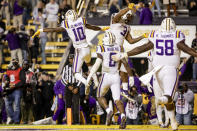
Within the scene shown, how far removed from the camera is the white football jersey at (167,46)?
591 inches

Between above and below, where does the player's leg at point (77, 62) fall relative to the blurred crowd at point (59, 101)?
above

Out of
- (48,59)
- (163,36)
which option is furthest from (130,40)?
(48,59)

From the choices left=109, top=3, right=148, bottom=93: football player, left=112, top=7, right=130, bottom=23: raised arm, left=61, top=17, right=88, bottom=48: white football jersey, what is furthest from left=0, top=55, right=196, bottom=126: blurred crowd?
left=112, top=7, right=130, bottom=23: raised arm

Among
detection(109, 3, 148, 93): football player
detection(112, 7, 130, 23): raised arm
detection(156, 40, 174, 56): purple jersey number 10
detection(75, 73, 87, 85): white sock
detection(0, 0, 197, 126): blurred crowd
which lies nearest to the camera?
detection(156, 40, 174, 56): purple jersey number 10

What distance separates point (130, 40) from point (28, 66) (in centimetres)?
539

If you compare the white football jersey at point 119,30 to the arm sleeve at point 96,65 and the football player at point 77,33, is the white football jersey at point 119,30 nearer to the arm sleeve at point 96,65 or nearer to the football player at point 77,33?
the football player at point 77,33

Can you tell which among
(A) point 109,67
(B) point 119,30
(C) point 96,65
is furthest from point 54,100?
(A) point 109,67

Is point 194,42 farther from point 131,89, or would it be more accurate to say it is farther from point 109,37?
point 109,37

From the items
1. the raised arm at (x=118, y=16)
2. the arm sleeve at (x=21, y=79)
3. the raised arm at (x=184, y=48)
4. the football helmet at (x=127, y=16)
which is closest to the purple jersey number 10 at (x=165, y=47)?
the raised arm at (x=184, y=48)

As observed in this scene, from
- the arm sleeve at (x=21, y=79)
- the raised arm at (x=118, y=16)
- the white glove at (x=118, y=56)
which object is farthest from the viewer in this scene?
the arm sleeve at (x=21, y=79)

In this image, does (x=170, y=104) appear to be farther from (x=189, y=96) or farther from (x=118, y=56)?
(x=189, y=96)

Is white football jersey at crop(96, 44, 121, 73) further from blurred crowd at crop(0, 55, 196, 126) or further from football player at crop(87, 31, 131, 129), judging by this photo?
blurred crowd at crop(0, 55, 196, 126)

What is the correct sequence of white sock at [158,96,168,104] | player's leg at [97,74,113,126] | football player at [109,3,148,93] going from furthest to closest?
1. football player at [109,3,148,93]
2. player's leg at [97,74,113,126]
3. white sock at [158,96,168,104]

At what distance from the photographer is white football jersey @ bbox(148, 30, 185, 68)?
1501 centimetres
